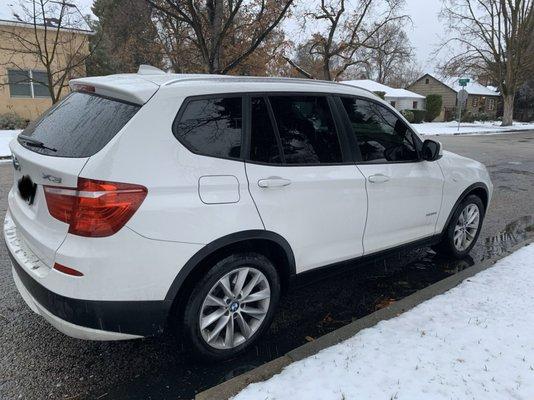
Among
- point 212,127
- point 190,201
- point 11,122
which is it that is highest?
point 11,122

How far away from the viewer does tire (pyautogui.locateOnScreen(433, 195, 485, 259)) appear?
4646 mm

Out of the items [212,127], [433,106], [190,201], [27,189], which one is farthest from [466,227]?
[433,106]

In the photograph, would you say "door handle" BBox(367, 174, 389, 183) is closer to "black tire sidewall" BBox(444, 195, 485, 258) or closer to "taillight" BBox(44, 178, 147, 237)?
"black tire sidewall" BBox(444, 195, 485, 258)

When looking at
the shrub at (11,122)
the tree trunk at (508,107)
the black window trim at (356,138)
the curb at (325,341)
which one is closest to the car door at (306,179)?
the black window trim at (356,138)

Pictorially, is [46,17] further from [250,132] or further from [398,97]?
[398,97]

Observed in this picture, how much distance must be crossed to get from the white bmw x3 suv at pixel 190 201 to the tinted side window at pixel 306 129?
0.4 inches

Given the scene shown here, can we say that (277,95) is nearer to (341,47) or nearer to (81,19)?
(81,19)

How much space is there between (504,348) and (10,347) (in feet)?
11.0

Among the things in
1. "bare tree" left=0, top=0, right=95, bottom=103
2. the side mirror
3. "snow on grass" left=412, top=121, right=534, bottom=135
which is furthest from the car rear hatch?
"snow on grass" left=412, top=121, right=534, bottom=135

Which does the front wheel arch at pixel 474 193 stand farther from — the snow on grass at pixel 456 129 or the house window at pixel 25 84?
the snow on grass at pixel 456 129

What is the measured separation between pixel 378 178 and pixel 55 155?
2351 mm

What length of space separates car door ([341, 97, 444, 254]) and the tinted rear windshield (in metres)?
1.79

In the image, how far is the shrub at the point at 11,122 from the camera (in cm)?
1948

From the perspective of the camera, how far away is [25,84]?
20.4m
